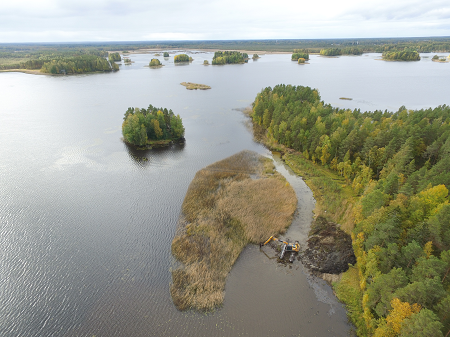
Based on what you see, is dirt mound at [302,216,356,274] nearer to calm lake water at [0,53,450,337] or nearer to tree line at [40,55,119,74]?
calm lake water at [0,53,450,337]

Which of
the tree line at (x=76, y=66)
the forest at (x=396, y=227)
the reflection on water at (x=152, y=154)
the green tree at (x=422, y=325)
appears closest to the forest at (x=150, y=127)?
the reflection on water at (x=152, y=154)

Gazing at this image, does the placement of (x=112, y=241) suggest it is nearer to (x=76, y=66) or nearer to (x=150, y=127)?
(x=150, y=127)

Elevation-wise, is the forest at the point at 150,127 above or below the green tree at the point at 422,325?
below

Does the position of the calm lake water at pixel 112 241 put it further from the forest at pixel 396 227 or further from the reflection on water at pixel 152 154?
the forest at pixel 396 227

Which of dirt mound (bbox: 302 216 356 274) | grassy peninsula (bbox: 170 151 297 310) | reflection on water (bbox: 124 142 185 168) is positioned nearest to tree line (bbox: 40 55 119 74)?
reflection on water (bbox: 124 142 185 168)

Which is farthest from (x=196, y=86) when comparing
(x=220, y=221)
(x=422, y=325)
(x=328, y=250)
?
(x=422, y=325)
